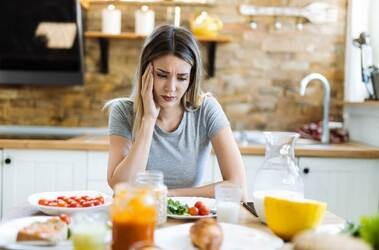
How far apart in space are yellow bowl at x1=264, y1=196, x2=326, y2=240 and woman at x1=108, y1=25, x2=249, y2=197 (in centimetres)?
55

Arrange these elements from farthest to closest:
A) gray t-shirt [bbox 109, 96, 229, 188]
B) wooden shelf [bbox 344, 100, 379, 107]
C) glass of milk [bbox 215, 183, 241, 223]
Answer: wooden shelf [bbox 344, 100, 379, 107] < gray t-shirt [bbox 109, 96, 229, 188] < glass of milk [bbox 215, 183, 241, 223]

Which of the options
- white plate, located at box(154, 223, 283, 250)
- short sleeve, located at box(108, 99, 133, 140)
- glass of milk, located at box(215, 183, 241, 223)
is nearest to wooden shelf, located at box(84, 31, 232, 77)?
short sleeve, located at box(108, 99, 133, 140)

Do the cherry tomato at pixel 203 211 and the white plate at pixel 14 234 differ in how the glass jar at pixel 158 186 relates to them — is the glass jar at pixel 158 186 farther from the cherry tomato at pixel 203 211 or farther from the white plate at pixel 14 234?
the white plate at pixel 14 234

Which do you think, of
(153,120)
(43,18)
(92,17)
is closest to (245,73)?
(92,17)

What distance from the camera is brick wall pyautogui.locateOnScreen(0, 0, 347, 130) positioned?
346 cm

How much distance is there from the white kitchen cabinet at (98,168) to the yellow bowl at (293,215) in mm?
1735

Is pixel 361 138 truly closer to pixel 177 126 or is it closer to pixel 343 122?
pixel 343 122

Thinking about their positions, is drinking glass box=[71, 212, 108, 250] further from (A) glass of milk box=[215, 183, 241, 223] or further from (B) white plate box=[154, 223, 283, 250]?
(A) glass of milk box=[215, 183, 241, 223]

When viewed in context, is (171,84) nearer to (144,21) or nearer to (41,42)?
(144,21)

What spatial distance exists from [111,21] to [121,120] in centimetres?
147

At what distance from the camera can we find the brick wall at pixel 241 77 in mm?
3459

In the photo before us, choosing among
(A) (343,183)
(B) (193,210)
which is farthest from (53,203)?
(A) (343,183)

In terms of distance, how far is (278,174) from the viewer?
4.53ft

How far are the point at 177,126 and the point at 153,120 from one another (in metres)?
0.18
